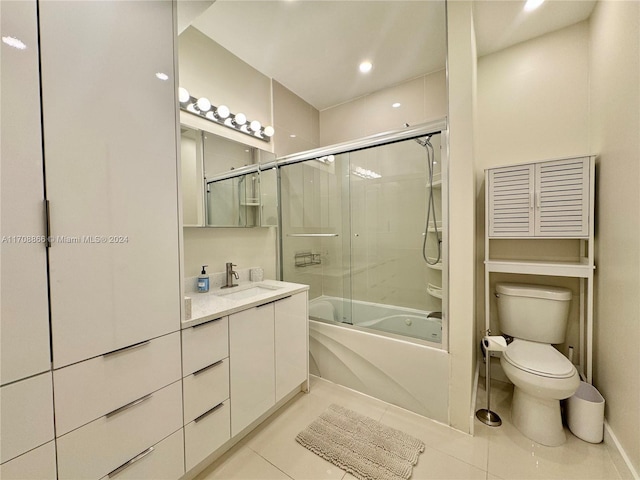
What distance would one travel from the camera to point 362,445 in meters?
1.53

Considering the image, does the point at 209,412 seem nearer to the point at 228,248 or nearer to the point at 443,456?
the point at 228,248

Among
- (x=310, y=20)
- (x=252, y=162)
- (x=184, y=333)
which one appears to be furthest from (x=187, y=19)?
(x=184, y=333)

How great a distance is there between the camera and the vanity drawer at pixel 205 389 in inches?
49.1

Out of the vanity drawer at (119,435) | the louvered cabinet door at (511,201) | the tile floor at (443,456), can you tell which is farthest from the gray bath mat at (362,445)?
the louvered cabinet door at (511,201)

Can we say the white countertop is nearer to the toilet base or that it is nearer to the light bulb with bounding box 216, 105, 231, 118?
the light bulb with bounding box 216, 105, 231, 118

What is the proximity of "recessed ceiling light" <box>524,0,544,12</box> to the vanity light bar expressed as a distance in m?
2.02

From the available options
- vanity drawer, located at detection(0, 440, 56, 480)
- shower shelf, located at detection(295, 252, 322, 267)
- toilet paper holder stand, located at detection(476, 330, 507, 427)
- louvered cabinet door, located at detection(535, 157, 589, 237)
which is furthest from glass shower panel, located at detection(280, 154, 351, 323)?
vanity drawer, located at detection(0, 440, 56, 480)

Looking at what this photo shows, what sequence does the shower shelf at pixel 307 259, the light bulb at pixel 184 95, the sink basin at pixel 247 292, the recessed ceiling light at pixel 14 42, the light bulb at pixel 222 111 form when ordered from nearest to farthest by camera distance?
the recessed ceiling light at pixel 14 42 < the light bulb at pixel 184 95 < the sink basin at pixel 247 292 < the light bulb at pixel 222 111 < the shower shelf at pixel 307 259

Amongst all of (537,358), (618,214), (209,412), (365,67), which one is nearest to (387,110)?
(365,67)

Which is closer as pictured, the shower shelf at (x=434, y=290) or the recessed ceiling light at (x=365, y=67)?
the shower shelf at (x=434, y=290)

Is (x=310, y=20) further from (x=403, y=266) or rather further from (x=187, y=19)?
(x=403, y=266)

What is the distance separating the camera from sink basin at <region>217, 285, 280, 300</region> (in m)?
1.86

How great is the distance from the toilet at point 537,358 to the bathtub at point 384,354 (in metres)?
0.47

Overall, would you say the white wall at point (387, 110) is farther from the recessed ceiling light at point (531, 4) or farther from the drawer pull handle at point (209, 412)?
the drawer pull handle at point (209, 412)
